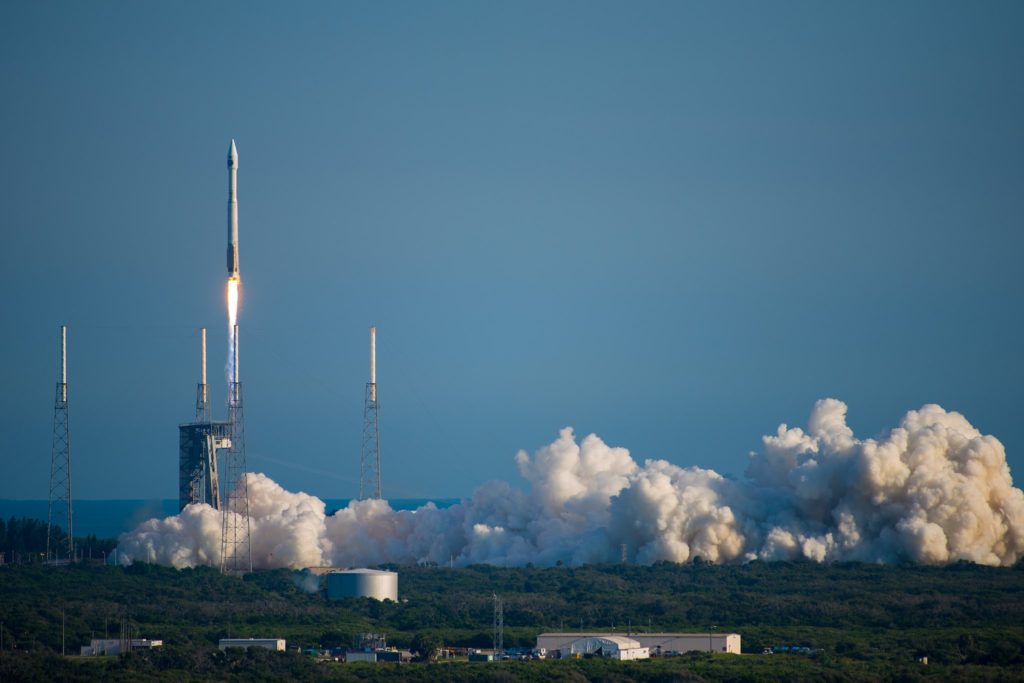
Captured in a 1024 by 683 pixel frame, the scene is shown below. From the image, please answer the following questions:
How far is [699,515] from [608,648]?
2551 cm

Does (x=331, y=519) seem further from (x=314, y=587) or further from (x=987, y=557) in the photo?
(x=987, y=557)

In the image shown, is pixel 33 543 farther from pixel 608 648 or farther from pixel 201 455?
pixel 608 648

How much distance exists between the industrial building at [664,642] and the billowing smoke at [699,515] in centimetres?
1802

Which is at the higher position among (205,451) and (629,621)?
(205,451)

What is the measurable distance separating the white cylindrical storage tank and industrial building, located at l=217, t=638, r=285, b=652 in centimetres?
1462

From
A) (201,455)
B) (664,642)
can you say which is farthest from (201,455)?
(664,642)

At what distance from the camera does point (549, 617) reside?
8919 centimetres

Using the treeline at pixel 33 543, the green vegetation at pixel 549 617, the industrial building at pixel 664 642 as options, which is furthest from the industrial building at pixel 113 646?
the treeline at pixel 33 543

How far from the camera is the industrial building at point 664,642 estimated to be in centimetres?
7856

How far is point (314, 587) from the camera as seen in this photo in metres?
98.3

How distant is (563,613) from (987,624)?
17245mm

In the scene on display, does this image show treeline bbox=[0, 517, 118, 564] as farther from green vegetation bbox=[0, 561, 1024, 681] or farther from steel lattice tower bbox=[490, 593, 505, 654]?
steel lattice tower bbox=[490, 593, 505, 654]

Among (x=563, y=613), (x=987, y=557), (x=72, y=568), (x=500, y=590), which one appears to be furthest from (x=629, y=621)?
(x=72, y=568)

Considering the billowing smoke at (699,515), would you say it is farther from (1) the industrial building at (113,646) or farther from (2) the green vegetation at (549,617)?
(1) the industrial building at (113,646)
